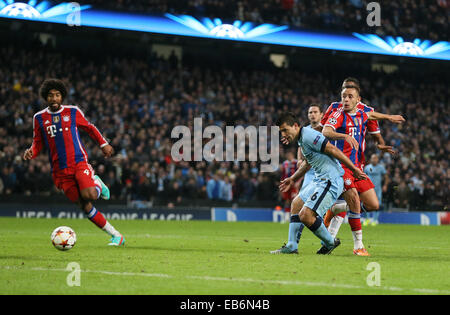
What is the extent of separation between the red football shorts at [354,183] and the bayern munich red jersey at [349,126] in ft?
0.74

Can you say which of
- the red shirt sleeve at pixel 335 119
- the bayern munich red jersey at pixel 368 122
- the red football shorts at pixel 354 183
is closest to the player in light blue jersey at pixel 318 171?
the red football shorts at pixel 354 183

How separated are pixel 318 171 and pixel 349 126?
4.44 feet

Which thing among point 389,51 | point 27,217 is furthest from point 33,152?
point 389,51

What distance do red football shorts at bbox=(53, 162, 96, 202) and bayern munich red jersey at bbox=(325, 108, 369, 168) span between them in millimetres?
3494

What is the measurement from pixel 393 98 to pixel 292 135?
90.3ft

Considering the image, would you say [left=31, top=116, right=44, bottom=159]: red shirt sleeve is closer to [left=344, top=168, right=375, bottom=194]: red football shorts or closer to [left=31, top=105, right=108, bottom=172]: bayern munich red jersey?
[left=31, top=105, right=108, bottom=172]: bayern munich red jersey

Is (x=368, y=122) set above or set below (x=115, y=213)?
above

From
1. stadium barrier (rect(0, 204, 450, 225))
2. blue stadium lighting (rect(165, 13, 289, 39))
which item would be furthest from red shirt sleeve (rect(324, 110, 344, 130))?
blue stadium lighting (rect(165, 13, 289, 39))

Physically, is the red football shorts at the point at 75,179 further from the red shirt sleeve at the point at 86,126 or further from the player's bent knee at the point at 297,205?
the player's bent knee at the point at 297,205

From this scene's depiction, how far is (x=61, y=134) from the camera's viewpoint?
399 inches

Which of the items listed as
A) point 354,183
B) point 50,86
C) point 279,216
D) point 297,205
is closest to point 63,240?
point 50,86

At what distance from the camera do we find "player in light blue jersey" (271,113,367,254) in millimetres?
8977

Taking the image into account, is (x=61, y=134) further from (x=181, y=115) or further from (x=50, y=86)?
(x=181, y=115)

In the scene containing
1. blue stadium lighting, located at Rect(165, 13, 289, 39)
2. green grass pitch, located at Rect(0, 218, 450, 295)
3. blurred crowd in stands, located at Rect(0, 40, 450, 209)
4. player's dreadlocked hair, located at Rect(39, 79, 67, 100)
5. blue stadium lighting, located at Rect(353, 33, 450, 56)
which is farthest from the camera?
blue stadium lighting, located at Rect(353, 33, 450, 56)
